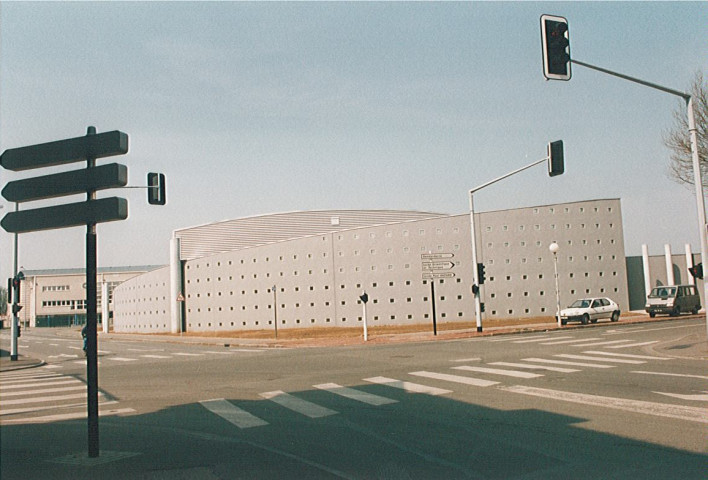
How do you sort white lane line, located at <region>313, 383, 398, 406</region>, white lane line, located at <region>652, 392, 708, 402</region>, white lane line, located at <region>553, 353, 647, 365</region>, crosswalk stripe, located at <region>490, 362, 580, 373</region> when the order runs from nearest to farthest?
white lane line, located at <region>652, 392, 708, 402</region> < white lane line, located at <region>313, 383, 398, 406</region> < crosswalk stripe, located at <region>490, 362, 580, 373</region> < white lane line, located at <region>553, 353, 647, 365</region>

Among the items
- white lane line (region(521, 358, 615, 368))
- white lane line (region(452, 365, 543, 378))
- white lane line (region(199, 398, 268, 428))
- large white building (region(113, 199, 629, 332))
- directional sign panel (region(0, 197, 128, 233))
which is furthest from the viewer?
large white building (region(113, 199, 629, 332))

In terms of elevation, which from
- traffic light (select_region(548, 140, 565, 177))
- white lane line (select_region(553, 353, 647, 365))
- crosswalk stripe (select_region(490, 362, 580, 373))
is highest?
traffic light (select_region(548, 140, 565, 177))

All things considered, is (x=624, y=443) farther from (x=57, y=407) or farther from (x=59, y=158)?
(x=57, y=407)

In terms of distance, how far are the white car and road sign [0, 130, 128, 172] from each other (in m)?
32.4

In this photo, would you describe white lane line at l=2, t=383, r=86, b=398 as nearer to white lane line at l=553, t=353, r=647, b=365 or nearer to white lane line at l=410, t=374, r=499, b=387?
white lane line at l=410, t=374, r=499, b=387

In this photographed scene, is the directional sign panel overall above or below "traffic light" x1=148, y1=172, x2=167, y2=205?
below

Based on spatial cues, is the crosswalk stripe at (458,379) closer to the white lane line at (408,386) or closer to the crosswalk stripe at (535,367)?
the white lane line at (408,386)

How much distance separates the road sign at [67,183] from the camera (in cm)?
704

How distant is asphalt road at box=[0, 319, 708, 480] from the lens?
6.64 meters

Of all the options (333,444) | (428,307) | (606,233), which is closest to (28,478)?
(333,444)

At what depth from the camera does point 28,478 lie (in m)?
6.42

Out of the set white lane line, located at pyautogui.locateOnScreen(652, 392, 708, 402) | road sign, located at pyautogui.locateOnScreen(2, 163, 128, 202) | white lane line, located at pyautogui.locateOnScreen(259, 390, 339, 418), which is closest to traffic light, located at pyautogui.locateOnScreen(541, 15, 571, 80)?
white lane line, located at pyautogui.locateOnScreen(652, 392, 708, 402)

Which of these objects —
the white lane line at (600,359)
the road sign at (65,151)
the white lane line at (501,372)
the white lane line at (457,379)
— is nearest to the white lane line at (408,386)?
the white lane line at (457,379)

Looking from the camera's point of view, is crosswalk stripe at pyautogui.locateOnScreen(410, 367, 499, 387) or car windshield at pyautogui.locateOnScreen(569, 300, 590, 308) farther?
car windshield at pyautogui.locateOnScreen(569, 300, 590, 308)
